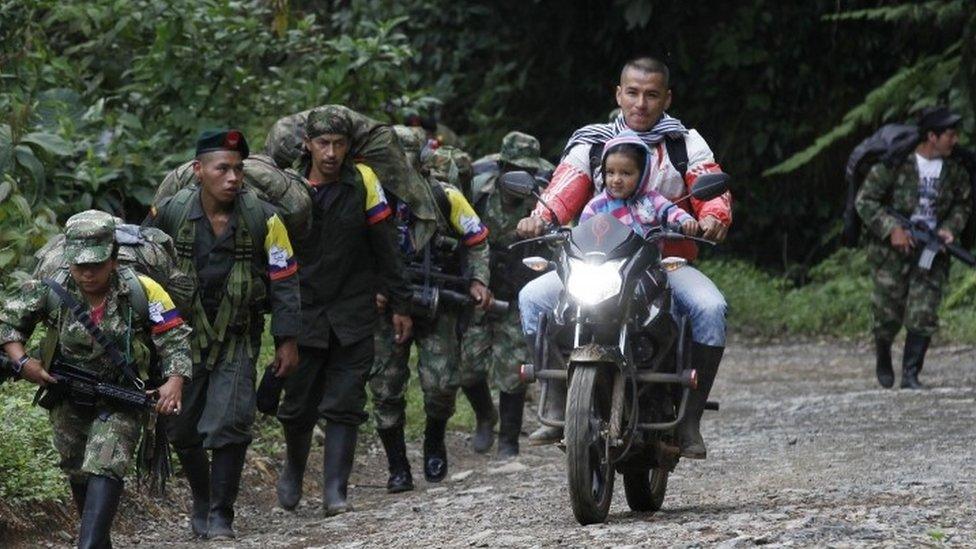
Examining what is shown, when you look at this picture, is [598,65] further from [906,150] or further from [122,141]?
[122,141]

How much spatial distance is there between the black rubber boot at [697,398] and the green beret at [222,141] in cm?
232

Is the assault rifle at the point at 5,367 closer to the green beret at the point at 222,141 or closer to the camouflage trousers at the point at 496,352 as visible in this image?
the green beret at the point at 222,141

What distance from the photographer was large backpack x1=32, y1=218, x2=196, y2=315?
803 cm

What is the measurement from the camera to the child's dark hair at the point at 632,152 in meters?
8.46

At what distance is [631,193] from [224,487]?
2466 mm

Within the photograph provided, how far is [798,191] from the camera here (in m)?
24.5

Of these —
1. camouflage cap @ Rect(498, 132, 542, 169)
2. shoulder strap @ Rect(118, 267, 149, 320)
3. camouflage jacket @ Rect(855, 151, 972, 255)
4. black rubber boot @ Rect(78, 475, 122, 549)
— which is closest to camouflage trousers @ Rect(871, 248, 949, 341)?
camouflage jacket @ Rect(855, 151, 972, 255)

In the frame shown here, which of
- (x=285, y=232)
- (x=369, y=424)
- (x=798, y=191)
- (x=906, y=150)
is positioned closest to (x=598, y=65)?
(x=798, y=191)

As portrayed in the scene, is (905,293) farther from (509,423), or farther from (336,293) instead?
(336,293)

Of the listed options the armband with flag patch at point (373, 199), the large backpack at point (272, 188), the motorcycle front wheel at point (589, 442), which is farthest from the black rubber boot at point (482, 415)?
the motorcycle front wheel at point (589, 442)

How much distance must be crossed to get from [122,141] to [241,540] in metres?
4.48

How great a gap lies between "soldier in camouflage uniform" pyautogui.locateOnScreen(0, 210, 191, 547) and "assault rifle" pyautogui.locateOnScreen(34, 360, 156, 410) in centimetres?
3

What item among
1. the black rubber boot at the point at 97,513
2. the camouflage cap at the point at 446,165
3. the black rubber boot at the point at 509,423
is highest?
the camouflage cap at the point at 446,165

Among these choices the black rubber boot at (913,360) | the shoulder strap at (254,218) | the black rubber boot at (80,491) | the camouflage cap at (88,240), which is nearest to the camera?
the camouflage cap at (88,240)
